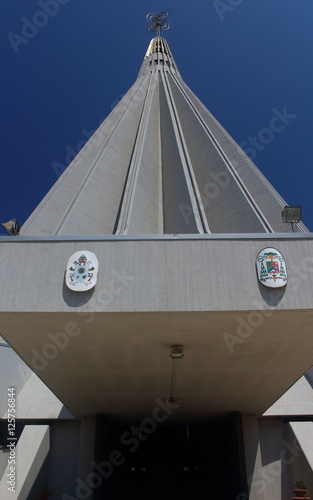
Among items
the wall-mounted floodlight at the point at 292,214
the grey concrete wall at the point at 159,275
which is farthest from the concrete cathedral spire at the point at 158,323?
the wall-mounted floodlight at the point at 292,214

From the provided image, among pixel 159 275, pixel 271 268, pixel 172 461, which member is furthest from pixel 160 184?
pixel 172 461

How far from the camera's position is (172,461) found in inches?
491

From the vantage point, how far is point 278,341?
635 centimetres

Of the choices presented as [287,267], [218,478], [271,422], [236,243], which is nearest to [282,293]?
[287,267]

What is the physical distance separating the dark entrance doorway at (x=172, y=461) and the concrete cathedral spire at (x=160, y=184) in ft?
21.1

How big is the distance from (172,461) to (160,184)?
9172 mm

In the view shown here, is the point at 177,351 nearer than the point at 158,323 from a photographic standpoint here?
No

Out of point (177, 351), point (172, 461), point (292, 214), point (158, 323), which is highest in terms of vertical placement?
point (292, 214)

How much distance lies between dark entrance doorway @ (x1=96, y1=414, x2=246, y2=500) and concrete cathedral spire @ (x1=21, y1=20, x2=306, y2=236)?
6416 millimetres

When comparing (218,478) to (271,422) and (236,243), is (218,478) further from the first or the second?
(236,243)

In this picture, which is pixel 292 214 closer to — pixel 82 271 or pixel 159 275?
pixel 159 275

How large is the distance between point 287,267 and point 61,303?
3255mm

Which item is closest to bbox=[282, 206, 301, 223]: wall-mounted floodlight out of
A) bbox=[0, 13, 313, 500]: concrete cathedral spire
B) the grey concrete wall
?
bbox=[0, 13, 313, 500]: concrete cathedral spire

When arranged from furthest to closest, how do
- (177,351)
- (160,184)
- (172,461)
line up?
1. (160,184)
2. (172,461)
3. (177,351)
